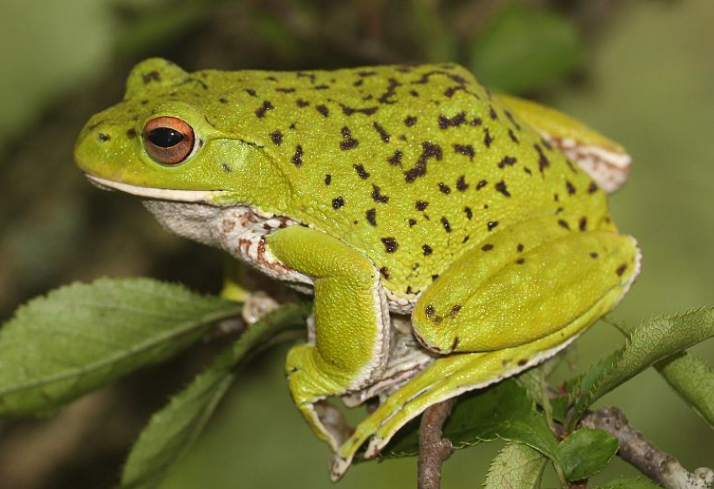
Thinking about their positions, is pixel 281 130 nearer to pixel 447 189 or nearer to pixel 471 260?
pixel 447 189

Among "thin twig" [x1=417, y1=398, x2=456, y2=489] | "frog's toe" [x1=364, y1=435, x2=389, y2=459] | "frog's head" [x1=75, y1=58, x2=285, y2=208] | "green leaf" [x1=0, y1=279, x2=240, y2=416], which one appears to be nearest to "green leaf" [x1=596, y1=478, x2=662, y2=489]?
"thin twig" [x1=417, y1=398, x2=456, y2=489]

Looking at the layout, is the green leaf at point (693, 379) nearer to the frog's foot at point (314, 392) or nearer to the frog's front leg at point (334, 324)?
the frog's front leg at point (334, 324)

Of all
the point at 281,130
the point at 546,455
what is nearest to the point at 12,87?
the point at 281,130

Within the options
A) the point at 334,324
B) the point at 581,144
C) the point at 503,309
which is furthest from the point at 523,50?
the point at 334,324

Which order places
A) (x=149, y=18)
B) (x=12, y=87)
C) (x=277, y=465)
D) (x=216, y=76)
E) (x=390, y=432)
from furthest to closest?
(x=277, y=465) < (x=12, y=87) < (x=149, y=18) < (x=216, y=76) < (x=390, y=432)

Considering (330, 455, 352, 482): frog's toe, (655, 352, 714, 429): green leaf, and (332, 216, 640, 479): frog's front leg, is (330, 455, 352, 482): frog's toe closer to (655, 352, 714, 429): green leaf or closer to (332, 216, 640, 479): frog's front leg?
(332, 216, 640, 479): frog's front leg

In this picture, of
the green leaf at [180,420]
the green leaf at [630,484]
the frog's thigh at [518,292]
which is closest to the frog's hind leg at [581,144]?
the frog's thigh at [518,292]
